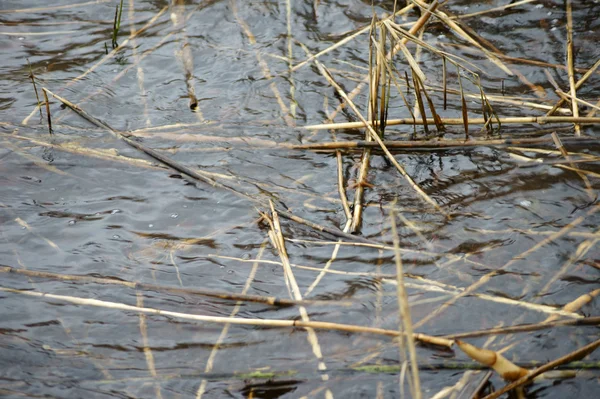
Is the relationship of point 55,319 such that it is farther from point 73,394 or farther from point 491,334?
point 491,334

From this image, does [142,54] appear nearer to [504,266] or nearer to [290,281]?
[290,281]

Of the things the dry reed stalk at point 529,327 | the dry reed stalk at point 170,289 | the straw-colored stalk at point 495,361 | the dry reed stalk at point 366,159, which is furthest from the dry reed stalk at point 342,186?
the straw-colored stalk at point 495,361

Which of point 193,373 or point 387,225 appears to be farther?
A: point 387,225

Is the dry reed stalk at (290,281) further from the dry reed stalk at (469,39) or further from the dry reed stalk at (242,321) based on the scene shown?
the dry reed stalk at (469,39)

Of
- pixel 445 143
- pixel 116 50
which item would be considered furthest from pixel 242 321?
pixel 116 50

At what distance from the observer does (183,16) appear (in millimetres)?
4406

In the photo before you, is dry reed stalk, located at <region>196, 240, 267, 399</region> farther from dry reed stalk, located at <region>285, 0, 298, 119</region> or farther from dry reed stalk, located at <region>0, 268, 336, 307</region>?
dry reed stalk, located at <region>285, 0, 298, 119</region>

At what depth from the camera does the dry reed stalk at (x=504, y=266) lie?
242cm

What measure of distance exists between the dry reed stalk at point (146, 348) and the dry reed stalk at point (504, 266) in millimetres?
1001

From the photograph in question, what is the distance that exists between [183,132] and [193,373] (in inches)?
63.8

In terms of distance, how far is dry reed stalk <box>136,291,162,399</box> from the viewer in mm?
2180

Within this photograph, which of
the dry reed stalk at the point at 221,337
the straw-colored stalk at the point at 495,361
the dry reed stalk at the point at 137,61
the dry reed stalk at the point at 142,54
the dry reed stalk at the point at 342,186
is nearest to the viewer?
the straw-colored stalk at the point at 495,361

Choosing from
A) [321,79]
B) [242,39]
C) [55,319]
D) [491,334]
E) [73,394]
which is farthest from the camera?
[242,39]

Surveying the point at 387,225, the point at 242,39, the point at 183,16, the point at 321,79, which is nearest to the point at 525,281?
the point at 387,225
